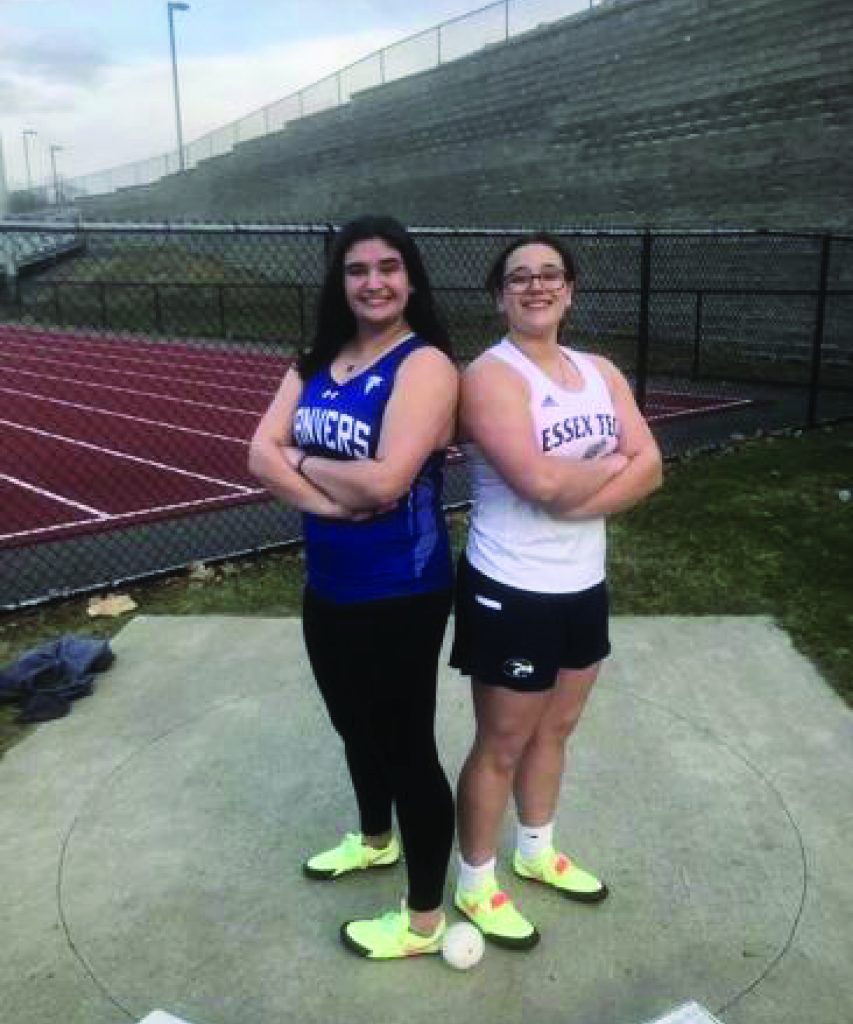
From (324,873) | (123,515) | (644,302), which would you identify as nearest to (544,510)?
(324,873)

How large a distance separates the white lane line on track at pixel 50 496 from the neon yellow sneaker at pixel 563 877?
17.6 feet

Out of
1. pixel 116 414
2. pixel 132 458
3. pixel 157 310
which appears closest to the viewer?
pixel 132 458

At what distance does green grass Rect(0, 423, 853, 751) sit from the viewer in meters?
5.09

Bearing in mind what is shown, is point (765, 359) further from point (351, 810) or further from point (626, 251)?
point (351, 810)

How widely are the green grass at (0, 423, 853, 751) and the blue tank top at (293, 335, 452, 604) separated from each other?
233 cm

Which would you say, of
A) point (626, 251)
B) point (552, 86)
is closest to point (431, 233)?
point (626, 251)

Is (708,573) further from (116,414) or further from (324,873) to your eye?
(116,414)

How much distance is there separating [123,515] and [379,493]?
19.0 feet

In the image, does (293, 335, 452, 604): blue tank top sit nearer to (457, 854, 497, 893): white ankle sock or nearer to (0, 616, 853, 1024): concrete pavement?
(457, 854, 497, 893): white ankle sock

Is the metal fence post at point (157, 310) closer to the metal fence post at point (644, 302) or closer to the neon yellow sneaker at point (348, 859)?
the metal fence post at point (644, 302)

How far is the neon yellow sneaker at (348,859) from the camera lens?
3.00m

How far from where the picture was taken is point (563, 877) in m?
2.89

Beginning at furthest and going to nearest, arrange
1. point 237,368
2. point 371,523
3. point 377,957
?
1. point 237,368
2. point 377,957
3. point 371,523

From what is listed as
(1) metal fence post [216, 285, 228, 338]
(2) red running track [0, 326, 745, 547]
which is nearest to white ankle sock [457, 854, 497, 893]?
(2) red running track [0, 326, 745, 547]
